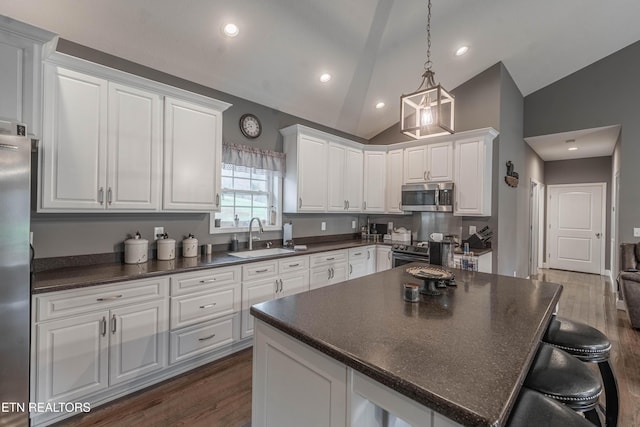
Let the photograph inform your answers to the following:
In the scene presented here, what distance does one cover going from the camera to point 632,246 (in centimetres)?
409

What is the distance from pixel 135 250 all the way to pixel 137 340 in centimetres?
74

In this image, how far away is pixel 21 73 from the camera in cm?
179

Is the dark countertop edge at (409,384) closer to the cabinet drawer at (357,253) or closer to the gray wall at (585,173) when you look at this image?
the cabinet drawer at (357,253)

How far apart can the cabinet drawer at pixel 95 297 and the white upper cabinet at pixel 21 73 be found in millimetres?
1003

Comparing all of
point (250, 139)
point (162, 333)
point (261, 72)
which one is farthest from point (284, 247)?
point (261, 72)

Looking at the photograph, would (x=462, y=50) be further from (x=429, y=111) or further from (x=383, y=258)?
(x=383, y=258)

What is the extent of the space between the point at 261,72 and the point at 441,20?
2.01 meters

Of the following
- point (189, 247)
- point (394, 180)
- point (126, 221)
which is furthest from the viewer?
point (394, 180)

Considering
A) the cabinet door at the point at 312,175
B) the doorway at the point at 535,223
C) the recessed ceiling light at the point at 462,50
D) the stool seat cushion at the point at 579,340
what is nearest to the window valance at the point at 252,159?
the cabinet door at the point at 312,175

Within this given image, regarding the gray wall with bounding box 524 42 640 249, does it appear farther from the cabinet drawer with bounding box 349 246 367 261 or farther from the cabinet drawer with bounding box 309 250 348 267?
the cabinet drawer with bounding box 309 250 348 267

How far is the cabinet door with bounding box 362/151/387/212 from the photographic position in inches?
188

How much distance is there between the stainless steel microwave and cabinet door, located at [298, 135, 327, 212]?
131 cm

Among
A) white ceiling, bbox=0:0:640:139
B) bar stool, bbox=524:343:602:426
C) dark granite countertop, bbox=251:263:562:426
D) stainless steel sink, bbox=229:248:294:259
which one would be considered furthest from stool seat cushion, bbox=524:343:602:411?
white ceiling, bbox=0:0:640:139

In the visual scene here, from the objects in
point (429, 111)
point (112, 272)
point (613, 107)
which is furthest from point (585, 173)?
point (112, 272)
